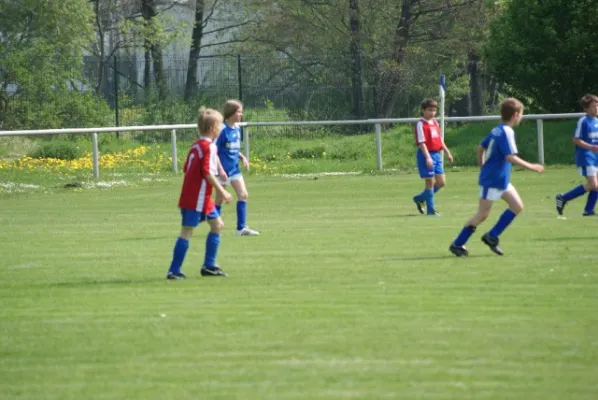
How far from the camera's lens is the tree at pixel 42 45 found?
37.3m

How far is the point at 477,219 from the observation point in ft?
40.2

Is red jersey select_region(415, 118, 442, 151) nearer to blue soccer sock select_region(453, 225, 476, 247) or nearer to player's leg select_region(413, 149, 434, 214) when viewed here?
player's leg select_region(413, 149, 434, 214)

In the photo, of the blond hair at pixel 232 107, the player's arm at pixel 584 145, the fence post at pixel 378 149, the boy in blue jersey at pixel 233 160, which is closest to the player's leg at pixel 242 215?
the boy in blue jersey at pixel 233 160

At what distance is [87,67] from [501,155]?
1246 inches

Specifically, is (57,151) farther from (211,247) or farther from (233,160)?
(211,247)

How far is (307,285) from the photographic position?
1059 cm

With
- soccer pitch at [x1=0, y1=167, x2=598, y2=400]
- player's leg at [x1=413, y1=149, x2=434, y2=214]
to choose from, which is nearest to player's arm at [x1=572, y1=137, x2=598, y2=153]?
soccer pitch at [x1=0, y1=167, x2=598, y2=400]

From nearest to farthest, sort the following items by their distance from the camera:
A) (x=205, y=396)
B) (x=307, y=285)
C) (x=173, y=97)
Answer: (x=205, y=396) → (x=307, y=285) → (x=173, y=97)

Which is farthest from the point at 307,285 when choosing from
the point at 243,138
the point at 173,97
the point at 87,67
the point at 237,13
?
the point at 237,13

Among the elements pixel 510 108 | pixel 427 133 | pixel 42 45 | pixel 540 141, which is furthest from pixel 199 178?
pixel 42 45

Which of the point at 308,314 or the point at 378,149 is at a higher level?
the point at 378,149

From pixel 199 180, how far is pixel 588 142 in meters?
7.57

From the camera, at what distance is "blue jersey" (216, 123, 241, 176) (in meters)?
15.6

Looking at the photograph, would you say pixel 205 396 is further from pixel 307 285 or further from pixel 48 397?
pixel 307 285
